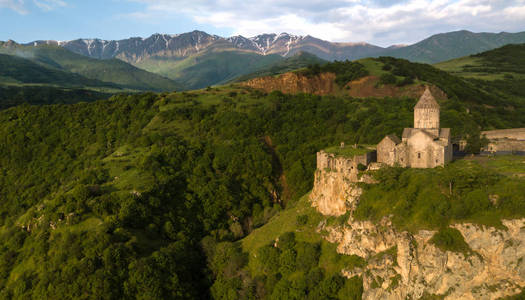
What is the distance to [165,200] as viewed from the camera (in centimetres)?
6178

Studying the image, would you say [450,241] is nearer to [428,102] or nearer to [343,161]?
[343,161]

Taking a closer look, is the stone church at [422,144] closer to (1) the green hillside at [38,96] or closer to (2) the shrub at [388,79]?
(2) the shrub at [388,79]

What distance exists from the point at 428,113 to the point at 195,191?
4066 cm

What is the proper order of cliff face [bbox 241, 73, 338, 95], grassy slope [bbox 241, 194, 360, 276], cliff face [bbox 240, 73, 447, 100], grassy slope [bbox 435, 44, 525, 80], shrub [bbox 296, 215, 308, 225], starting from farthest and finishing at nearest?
grassy slope [bbox 435, 44, 525, 80] → cliff face [bbox 241, 73, 338, 95] → cliff face [bbox 240, 73, 447, 100] → shrub [bbox 296, 215, 308, 225] → grassy slope [bbox 241, 194, 360, 276]

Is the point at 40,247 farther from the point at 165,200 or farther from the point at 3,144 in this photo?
the point at 3,144

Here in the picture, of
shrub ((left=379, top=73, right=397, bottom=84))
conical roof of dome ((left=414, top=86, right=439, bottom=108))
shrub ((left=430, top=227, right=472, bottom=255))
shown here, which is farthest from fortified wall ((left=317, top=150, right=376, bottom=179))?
shrub ((left=379, top=73, right=397, bottom=84))

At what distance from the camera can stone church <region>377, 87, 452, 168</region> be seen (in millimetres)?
44562

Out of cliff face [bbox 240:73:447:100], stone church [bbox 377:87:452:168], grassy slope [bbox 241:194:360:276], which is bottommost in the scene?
grassy slope [bbox 241:194:360:276]

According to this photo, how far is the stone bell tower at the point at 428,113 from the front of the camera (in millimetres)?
46688

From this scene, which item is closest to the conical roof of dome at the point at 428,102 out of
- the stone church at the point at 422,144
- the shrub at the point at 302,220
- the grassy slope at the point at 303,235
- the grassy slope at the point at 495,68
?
the stone church at the point at 422,144

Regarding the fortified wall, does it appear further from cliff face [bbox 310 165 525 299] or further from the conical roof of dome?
the conical roof of dome

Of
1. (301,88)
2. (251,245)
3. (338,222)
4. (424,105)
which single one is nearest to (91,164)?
(251,245)

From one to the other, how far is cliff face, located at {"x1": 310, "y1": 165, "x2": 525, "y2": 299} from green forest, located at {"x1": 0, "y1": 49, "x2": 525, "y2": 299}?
→ 1.24 metres

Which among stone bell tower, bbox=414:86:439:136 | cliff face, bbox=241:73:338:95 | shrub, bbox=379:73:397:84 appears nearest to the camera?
stone bell tower, bbox=414:86:439:136
